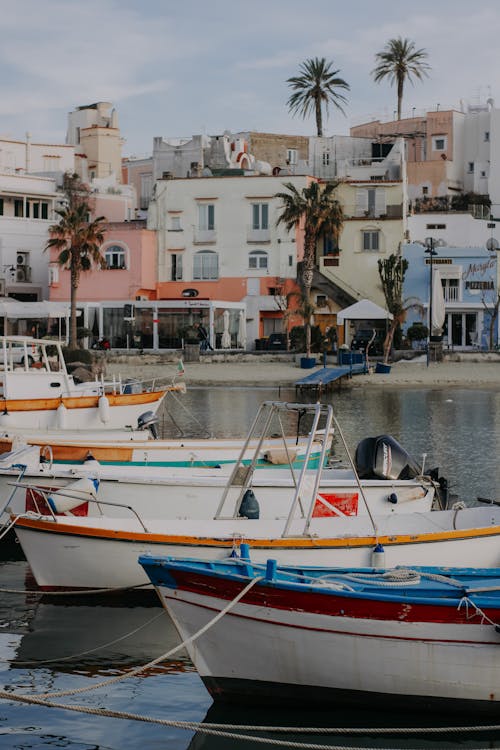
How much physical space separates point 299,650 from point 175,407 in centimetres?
3312

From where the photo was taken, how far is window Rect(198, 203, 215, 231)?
6912cm

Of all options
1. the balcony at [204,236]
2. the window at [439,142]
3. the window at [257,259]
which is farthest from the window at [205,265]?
the window at [439,142]

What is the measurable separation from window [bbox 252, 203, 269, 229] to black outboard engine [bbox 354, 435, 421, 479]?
51.4 metres

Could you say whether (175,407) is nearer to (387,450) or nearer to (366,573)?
(387,450)

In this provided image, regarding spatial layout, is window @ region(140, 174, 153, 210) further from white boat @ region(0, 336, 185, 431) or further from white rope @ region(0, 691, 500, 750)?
white rope @ region(0, 691, 500, 750)

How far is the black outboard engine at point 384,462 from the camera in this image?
58.2 ft

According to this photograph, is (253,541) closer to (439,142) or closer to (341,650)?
(341,650)

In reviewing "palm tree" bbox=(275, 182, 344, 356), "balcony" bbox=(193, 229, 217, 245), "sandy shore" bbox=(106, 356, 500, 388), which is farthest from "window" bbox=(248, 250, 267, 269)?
"sandy shore" bbox=(106, 356, 500, 388)

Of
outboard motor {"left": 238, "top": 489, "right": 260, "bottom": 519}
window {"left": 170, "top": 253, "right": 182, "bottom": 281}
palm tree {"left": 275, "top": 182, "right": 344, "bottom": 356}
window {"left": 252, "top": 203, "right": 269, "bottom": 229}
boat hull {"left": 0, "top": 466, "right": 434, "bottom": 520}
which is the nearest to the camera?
outboard motor {"left": 238, "top": 489, "right": 260, "bottom": 519}

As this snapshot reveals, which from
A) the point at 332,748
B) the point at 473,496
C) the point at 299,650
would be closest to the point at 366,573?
the point at 299,650

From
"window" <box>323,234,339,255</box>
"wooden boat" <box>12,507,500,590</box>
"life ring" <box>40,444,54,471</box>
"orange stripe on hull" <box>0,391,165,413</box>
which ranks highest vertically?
"window" <box>323,234,339,255</box>

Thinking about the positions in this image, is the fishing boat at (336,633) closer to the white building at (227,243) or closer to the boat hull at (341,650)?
the boat hull at (341,650)

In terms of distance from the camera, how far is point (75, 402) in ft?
88.0

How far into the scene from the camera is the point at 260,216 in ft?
225
